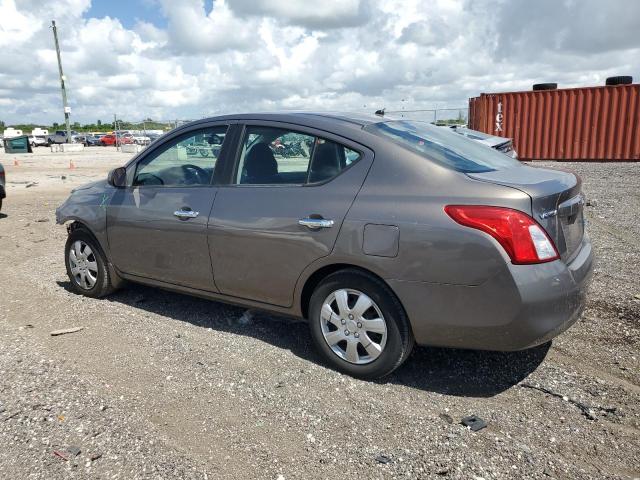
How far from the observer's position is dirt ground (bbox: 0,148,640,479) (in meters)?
2.72

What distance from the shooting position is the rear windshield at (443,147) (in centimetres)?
341

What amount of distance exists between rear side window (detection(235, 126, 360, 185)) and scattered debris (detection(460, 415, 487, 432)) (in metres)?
1.70

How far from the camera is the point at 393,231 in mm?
3189

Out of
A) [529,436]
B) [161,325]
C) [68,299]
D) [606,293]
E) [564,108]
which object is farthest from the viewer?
[564,108]

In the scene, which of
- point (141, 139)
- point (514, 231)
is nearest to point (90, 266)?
point (514, 231)

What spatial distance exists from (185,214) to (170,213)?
19cm

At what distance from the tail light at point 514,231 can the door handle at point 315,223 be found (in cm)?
86

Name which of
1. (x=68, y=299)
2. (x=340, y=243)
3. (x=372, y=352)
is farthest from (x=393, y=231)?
(x=68, y=299)

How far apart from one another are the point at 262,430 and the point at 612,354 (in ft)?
8.28

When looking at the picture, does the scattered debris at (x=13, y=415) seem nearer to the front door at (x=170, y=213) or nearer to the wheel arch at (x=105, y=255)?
the front door at (x=170, y=213)

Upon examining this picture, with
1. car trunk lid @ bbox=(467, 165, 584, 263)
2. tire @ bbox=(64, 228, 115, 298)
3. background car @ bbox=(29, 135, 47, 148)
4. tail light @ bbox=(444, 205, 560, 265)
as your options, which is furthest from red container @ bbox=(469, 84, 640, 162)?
background car @ bbox=(29, 135, 47, 148)

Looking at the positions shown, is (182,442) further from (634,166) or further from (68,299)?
(634,166)

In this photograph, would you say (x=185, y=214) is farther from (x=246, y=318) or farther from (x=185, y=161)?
(x=246, y=318)

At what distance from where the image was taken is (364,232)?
3.29 metres
